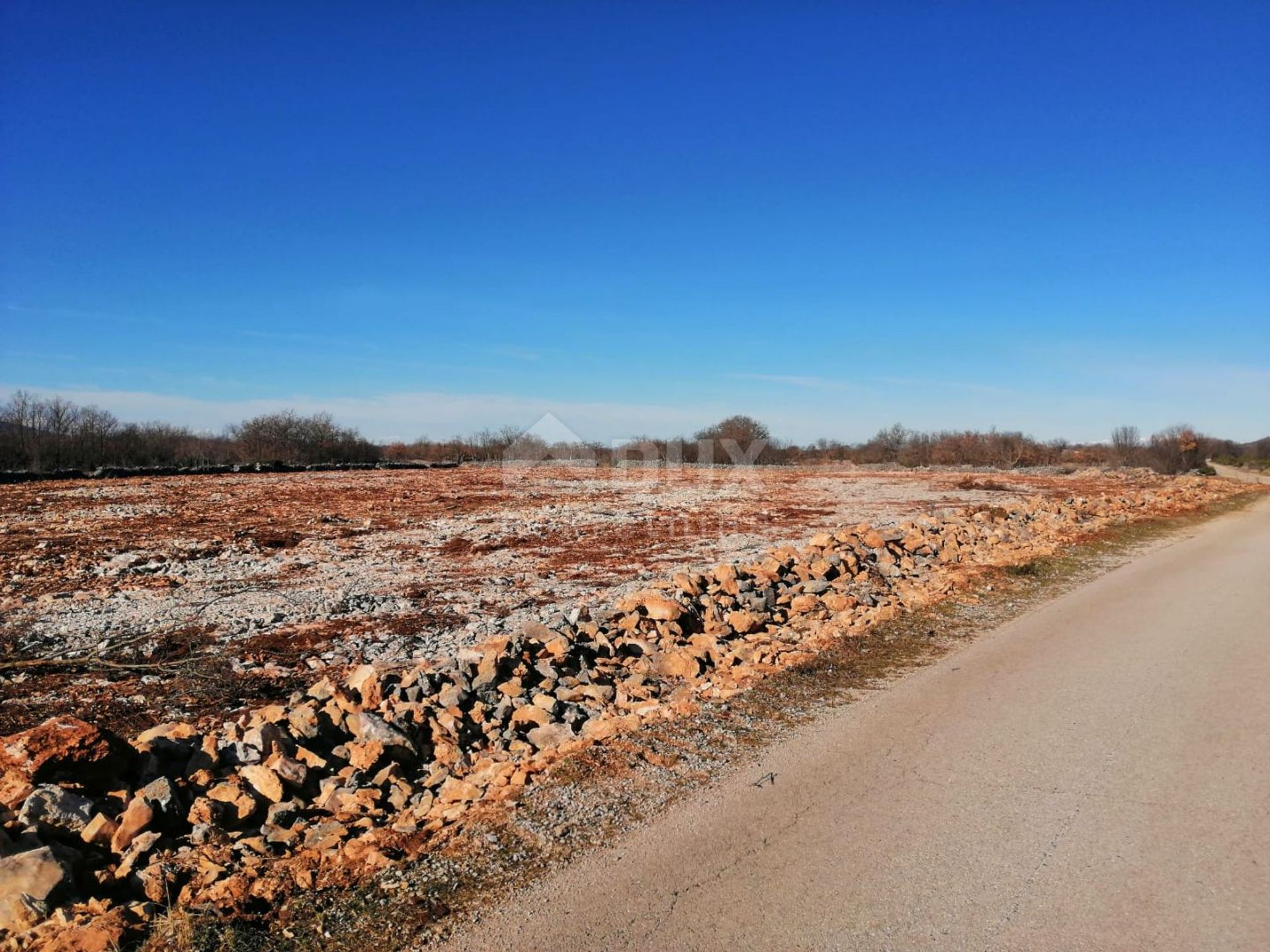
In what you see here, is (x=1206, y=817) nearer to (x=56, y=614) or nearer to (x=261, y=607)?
(x=261, y=607)

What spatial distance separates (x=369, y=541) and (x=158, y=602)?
6433mm

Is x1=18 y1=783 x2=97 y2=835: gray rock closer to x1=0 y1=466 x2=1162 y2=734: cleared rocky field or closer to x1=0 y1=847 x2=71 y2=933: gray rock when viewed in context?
x1=0 y1=847 x2=71 y2=933: gray rock

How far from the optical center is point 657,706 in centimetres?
595

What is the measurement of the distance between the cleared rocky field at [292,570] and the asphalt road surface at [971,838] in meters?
4.84

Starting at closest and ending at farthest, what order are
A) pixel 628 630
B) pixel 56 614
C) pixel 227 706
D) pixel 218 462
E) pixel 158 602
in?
pixel 227 706 < pixel 628 630 < pixel 56 614 < pixel 158 602 < pixel 218 462

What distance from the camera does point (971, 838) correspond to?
3.89m

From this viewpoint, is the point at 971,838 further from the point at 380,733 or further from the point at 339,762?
the point at 339,762

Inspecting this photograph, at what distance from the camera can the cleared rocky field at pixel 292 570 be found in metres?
7.97

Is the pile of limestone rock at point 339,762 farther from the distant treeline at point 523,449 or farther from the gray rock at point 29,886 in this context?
the distant treeline at point 523,449

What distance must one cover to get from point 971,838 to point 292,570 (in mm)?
13110

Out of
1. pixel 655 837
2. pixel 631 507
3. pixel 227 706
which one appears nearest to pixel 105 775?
pixel 227 706

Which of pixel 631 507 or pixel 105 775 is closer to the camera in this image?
pixel 105 775

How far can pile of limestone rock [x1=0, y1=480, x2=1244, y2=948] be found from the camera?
141 inches

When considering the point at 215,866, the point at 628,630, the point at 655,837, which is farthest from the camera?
the point at 628,630
